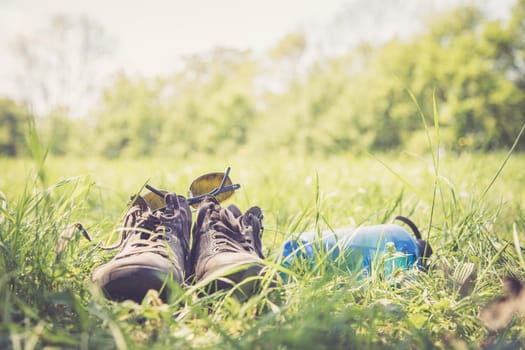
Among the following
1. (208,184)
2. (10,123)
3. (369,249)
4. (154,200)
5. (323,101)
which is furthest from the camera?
(10,123)

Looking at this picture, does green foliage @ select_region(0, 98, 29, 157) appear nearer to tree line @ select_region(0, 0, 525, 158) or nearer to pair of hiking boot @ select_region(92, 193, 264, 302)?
tree line @ select_region(0, 0, 525, 158)

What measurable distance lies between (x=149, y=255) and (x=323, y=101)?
20066mm

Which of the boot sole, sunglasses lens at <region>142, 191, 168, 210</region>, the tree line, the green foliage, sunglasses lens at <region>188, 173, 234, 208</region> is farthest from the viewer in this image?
the green foliage

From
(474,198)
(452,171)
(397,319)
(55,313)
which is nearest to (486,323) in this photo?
(397,319)

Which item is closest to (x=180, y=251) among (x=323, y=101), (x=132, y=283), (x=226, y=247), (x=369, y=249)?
(x=226, y=247)

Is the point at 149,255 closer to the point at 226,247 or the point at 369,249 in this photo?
the point at 226,247

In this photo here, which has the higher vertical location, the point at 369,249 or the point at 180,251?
the point at 180,251

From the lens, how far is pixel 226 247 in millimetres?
1247

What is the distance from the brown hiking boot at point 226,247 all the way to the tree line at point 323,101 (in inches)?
399

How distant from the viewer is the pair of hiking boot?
102 cm

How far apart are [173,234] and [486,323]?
967 mm

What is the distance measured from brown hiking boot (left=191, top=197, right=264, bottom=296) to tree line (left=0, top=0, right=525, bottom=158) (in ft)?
33.2

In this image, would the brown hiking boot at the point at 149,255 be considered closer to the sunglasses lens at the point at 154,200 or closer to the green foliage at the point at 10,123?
the sunglasses lens at the point at 154,200

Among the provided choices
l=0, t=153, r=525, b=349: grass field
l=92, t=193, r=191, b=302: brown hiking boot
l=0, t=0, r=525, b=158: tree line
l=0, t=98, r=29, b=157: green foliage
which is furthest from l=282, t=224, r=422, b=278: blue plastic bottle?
l=0, t=98, r=29, b=157: green foliage
